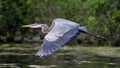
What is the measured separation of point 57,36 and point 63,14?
34.8 feet

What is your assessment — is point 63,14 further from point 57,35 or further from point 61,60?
point 57,35

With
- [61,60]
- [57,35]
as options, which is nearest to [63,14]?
[61,60]

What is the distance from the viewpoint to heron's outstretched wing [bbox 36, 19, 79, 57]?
788 cm

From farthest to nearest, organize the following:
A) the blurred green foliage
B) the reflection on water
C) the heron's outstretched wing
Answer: the blurred green foliage < the reflection on water < the heron's outstretched wing

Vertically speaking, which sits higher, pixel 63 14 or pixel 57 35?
pixel 63 14

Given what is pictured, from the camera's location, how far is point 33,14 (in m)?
19.8

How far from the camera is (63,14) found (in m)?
18.8

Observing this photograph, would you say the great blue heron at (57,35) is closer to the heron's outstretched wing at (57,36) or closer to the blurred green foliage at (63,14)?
the heron's outstretched wing at (57,36)

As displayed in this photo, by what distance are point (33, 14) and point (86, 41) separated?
2857mm

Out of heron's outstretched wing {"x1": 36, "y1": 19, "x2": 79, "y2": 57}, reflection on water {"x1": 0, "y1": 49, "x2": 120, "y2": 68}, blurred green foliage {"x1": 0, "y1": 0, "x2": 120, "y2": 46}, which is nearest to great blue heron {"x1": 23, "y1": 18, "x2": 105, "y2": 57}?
heron's outstretched wing {"x1": 36, "y1": 19, "x2": 79, "y2": 57}

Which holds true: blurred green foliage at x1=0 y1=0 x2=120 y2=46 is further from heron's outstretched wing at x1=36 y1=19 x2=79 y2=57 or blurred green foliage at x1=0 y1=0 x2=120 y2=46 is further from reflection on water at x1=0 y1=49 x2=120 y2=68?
heron's outstretched wing at x1=36 y1=19 x2=79 y2=57

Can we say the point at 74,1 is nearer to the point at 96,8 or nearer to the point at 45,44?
the point at 96,8

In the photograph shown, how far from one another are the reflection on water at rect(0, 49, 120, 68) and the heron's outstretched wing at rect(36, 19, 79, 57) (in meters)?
2.89

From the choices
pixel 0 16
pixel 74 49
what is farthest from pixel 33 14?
pixel 74 49
